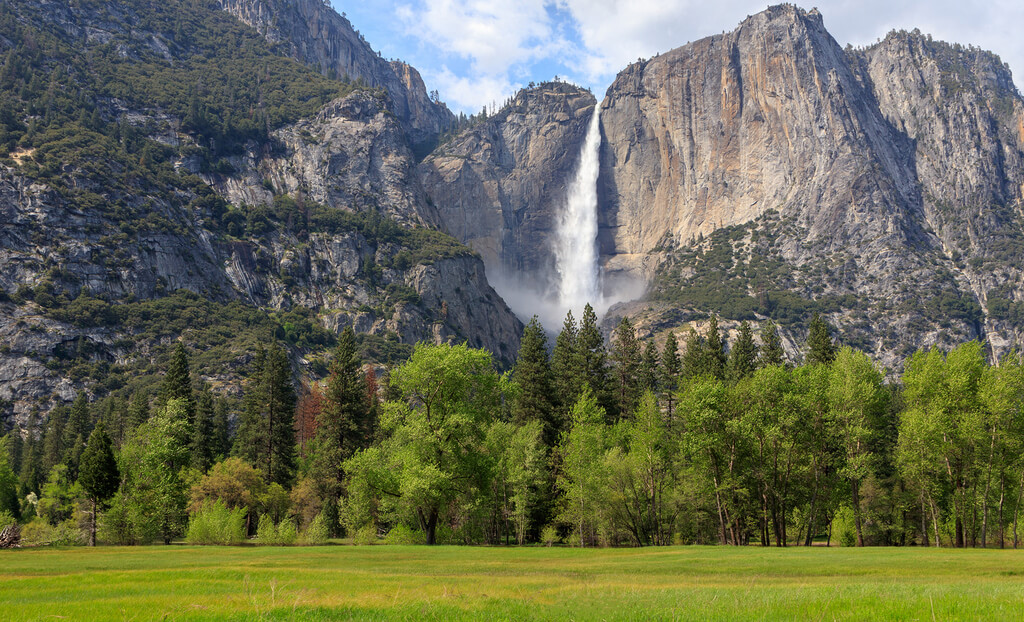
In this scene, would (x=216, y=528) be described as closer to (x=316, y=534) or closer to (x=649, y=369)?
(x=316, y=534)

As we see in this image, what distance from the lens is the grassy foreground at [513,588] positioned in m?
11.8

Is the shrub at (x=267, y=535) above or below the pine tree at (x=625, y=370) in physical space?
below

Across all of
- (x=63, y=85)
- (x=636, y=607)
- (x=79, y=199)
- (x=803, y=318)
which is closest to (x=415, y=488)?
(x=636, y=607)

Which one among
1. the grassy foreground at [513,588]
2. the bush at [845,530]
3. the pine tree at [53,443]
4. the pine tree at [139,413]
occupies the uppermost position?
the pine tree at [139,413]

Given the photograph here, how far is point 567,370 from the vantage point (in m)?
64.2

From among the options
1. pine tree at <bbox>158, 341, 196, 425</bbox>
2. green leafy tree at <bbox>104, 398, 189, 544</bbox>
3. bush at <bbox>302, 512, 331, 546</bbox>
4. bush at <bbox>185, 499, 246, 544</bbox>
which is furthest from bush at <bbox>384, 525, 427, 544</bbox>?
pine tree at <bbox>158, 341, 196, 425</bbox>

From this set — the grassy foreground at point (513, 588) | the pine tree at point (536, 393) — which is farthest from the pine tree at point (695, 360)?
the grassy foreground at point (513, 588)

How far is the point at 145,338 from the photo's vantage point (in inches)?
5108

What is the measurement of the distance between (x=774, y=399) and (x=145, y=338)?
124m

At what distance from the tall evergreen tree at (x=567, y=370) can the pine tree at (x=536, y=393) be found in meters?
1.86

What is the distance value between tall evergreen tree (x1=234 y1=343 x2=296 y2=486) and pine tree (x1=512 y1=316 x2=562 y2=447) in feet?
78.6

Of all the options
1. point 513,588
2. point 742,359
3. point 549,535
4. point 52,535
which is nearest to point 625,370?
point 742,359

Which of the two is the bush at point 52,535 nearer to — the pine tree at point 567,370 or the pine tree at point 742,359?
the pine tree at point 567,370

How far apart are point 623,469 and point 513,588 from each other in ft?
103
